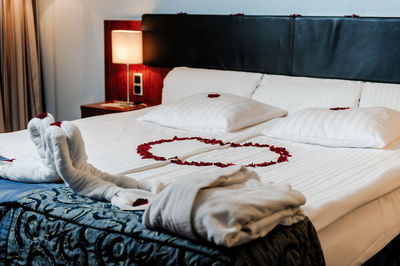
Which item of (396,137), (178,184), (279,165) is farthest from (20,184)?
(396,137)

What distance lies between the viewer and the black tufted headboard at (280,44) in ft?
9.66

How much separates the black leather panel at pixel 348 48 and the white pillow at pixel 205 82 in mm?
301

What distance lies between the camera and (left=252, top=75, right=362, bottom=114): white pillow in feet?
9.52

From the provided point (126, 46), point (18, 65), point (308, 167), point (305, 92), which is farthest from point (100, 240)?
point (18, 65)

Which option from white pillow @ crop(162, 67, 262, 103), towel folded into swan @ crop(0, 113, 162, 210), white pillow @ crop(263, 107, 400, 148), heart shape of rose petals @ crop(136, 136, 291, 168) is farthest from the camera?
white pillow @ crop(162, 67, 262, 103)

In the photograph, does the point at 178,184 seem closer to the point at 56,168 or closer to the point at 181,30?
the point at 56,168

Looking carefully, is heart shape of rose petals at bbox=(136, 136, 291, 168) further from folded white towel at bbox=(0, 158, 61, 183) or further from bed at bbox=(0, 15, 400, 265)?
folded white towel at bbox=(0, 158, 61, 183)

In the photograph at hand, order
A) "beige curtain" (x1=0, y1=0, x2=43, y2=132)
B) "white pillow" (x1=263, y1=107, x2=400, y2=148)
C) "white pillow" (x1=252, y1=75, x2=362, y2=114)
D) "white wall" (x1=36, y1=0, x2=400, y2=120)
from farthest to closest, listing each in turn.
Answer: "beige curtain" (x1=0, y1=0, x2=43, y2=132) → "white wall" (x1=36, y1=0, x2=400, y2=120) → "white pillow" (x1=252, y1=75, x2=362, y2=114) → "white pillow" (x1=263, y1=107, x2=400, y2=148)

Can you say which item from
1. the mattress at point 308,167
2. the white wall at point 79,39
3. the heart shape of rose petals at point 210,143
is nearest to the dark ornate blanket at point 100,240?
the mattress at point 308,167

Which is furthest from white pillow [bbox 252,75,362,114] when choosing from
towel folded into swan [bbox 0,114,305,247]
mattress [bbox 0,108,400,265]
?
towel folded into swan [bbox 0,114,305,247]

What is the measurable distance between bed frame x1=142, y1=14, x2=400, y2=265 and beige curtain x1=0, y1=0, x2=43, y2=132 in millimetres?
1129

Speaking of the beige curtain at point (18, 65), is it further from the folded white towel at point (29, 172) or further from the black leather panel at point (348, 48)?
the folded white towel at point (29, 172)

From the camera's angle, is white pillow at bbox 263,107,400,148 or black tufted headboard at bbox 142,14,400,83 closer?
white pillow at bbox 263,107,400,148

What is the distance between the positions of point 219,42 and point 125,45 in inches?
27.3
